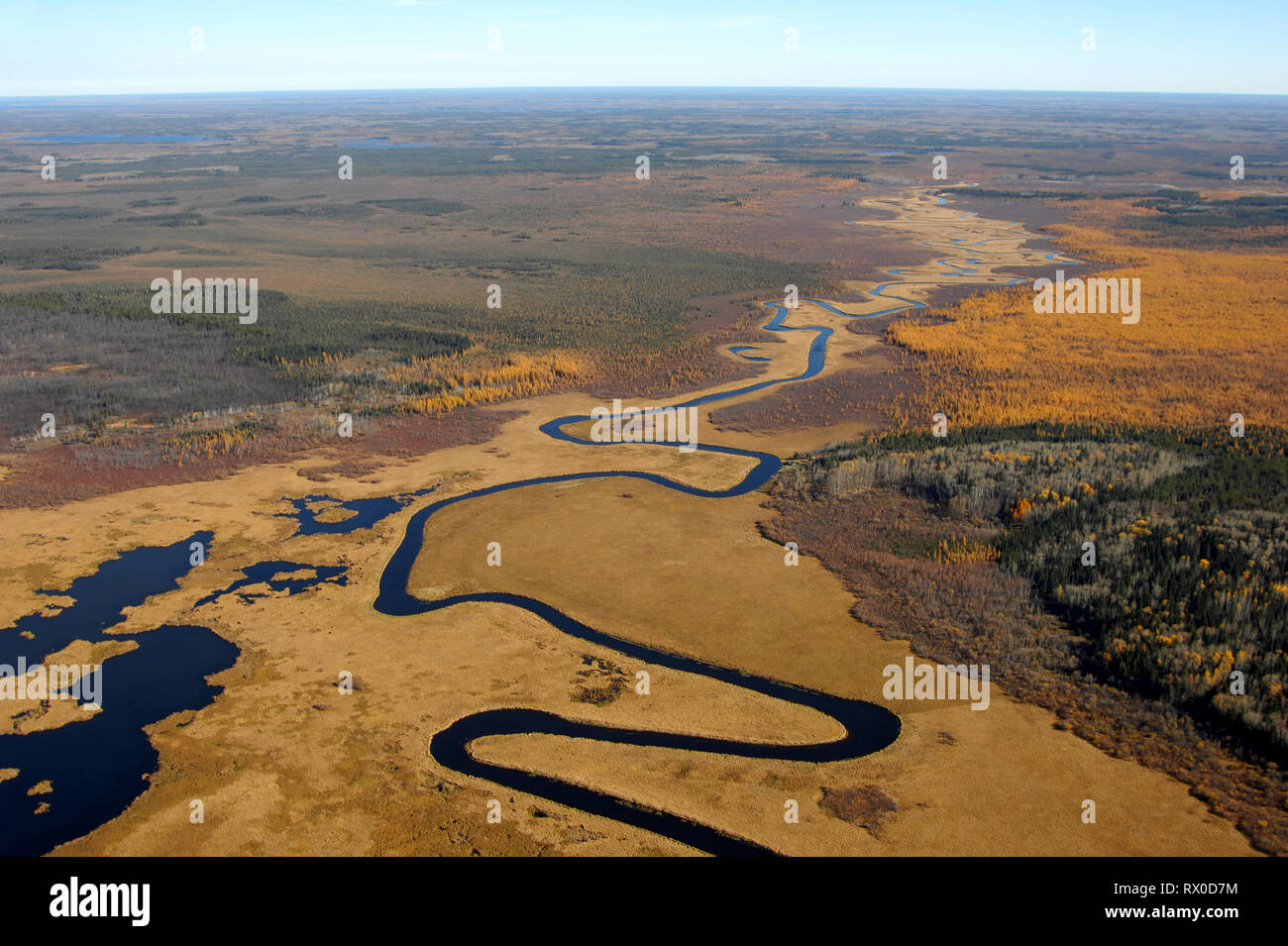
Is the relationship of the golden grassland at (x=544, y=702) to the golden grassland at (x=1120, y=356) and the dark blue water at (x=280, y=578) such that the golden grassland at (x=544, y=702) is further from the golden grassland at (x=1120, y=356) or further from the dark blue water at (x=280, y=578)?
the golden grassland at (x=1120, y=356)

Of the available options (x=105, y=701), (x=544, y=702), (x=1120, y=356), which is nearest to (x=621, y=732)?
(x=544, y=702)

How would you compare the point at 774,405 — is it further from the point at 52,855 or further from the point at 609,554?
the point at 52,855

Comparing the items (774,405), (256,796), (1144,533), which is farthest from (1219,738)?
(774,405)

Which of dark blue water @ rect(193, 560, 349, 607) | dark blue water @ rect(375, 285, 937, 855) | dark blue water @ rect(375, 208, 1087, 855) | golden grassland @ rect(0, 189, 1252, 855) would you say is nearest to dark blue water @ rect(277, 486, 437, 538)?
golden grassland @ rect(0, 189, 1252, 855)

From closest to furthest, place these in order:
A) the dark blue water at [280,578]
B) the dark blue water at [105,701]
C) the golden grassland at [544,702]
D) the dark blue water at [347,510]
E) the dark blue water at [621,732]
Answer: the golden grassland at [544,702], the dark blue water at [105,701], the dark blue water at [621,732], the dark blue water at [280,578], the dark blue water at [347,510]

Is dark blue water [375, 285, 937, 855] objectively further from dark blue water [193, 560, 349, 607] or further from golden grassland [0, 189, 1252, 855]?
dark blue water [193, 560, 349, 607]

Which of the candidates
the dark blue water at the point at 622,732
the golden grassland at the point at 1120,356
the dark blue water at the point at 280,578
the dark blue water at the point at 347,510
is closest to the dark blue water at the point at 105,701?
the dark blue water at the point at 280,578

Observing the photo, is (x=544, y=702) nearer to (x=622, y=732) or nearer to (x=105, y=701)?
(x=622, y=732)
